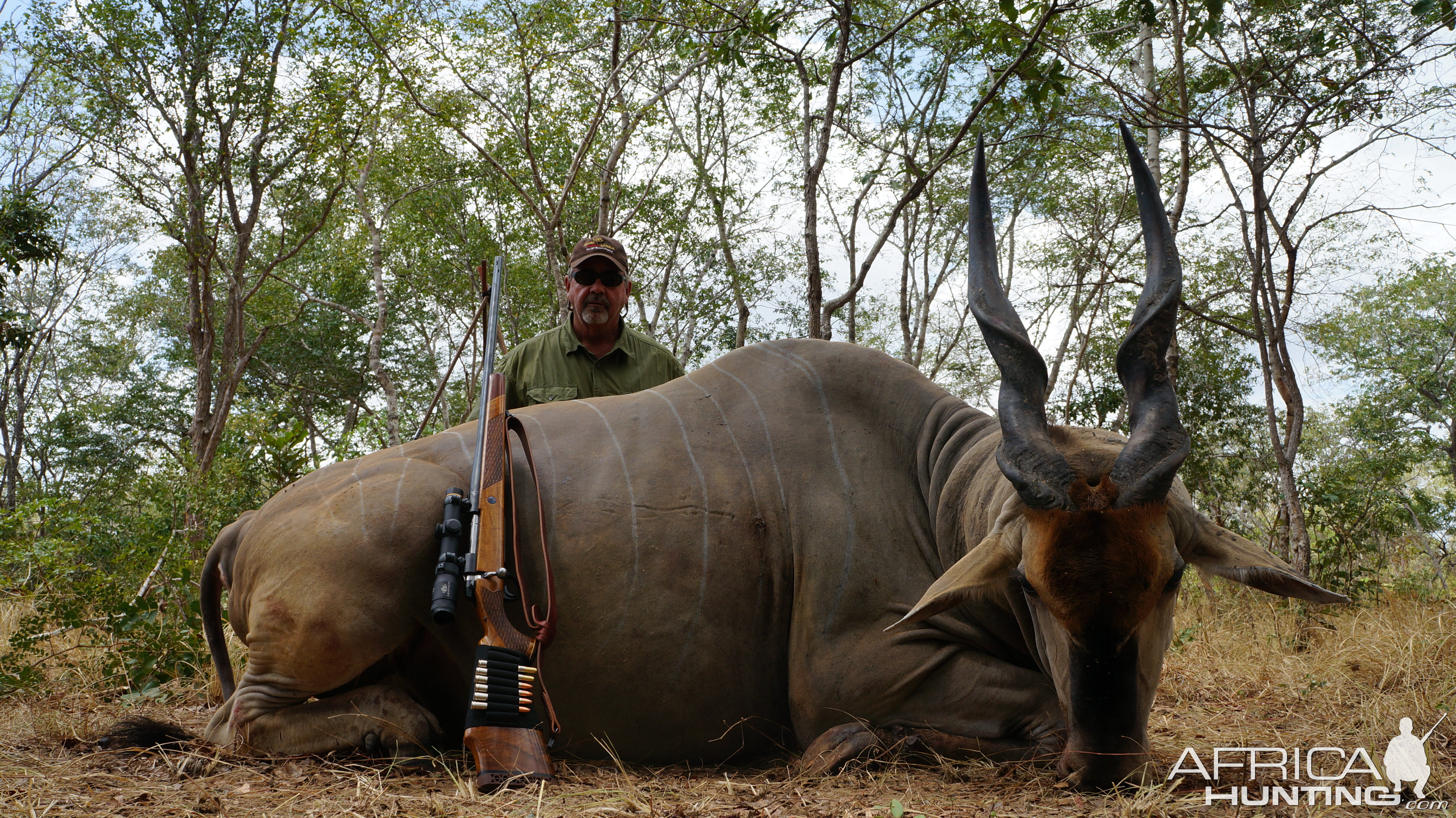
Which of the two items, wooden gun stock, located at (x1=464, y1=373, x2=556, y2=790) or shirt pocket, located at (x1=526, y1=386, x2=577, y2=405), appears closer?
wooden gun stock, located at (x1=464, y1=373, x2=556, y2=790)

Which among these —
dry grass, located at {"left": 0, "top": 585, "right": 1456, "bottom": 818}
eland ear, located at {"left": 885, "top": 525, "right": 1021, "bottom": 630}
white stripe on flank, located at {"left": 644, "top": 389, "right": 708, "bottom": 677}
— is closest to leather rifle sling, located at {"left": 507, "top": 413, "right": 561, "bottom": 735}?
dry grass, located at {"left": 0, "top": 585, "right": 1456, "bottom": 818}

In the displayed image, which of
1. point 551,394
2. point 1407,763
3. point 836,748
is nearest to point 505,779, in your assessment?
point 836,748

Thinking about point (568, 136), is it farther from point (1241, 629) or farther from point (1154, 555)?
point (1154, 555)

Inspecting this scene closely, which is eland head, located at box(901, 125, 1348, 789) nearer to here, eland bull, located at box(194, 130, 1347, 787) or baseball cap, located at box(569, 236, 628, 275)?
eland bull, located at box(194, 130, 1347, 787)

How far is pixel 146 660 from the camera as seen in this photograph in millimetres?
4656

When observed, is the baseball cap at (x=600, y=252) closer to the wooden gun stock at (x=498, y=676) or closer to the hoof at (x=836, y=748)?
the wooden gun stock at (x=498, y=676)

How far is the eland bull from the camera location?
9.45 ft

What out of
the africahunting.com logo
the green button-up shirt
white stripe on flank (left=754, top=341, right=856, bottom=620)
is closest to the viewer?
the africahunting.com logo

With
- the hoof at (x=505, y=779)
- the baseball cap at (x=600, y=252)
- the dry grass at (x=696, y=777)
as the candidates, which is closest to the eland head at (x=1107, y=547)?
the dry grass at (x=696, y=777)

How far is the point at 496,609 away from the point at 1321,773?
2.47 meters

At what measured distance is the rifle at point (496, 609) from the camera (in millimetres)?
2699

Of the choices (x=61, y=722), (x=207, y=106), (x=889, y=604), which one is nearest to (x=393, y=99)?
(x=207, y=106)

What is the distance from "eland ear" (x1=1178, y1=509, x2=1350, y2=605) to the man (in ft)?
12.5

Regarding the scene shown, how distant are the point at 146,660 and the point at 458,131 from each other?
757 centimetres
